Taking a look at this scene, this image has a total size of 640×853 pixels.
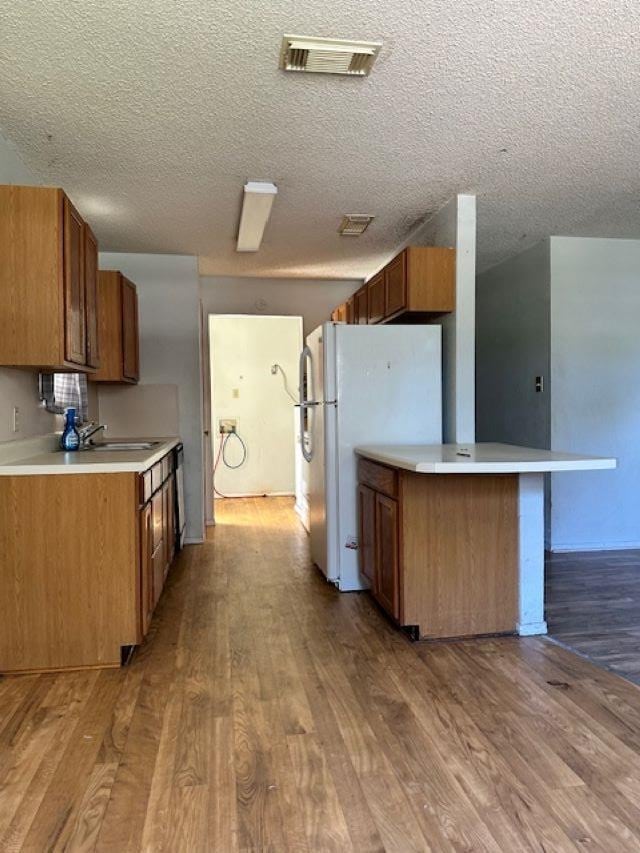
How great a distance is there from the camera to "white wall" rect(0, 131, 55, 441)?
2.47 metres

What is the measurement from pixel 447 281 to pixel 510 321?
5.44 ft

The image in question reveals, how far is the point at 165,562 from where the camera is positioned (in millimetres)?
3213

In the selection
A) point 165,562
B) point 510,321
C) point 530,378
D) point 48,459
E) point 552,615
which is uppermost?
point 510,321

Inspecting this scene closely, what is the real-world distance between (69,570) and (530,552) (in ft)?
6.76

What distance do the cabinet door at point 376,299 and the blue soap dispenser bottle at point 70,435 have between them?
2118 mm

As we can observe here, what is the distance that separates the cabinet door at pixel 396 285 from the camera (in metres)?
3.32

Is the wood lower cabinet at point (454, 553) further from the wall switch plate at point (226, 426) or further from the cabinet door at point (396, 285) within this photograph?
the wall switch plate at point (226, 426)

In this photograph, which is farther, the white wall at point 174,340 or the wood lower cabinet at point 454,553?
the white wall at point 174,340

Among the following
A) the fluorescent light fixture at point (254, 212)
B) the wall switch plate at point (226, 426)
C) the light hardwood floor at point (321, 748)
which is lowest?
the light hardwood floor at point (321, 748)

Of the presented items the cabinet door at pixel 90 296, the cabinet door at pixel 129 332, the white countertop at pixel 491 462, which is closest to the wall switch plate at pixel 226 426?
the cabinet door at pixel 129 332

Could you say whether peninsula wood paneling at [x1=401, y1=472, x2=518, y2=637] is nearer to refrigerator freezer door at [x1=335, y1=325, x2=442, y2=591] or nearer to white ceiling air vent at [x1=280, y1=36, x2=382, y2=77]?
refrigerator freezer door at [x1=335, y1=325, x2=442, y2=591]

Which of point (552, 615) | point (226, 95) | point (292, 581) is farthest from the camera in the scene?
point (292, 581)

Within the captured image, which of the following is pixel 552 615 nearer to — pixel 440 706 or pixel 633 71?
pixel 440 706

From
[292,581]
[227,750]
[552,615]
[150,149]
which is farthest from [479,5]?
[292,581]
